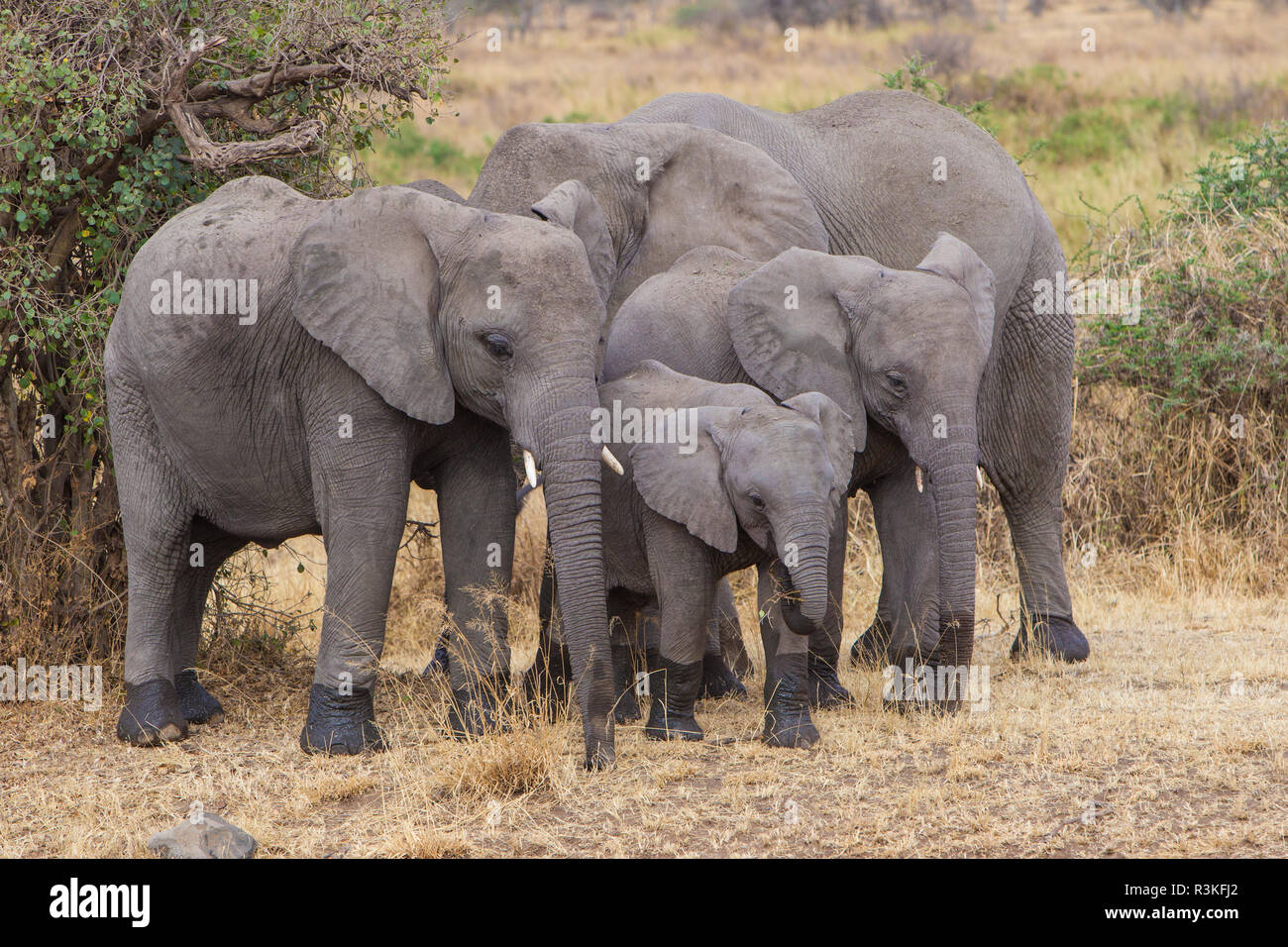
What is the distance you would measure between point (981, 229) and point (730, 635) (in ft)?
8.21

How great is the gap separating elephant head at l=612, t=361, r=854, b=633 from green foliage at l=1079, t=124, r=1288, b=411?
5.16m

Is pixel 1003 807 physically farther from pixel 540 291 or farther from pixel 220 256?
pixel 220 256

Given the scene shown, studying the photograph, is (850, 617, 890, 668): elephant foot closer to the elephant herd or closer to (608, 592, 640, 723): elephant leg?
the elephant herd

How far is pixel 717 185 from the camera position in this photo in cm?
838

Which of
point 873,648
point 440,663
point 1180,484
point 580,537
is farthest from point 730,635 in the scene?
point 1180,484

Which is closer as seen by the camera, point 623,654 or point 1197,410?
point 623,654

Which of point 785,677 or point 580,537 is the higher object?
point 580,537

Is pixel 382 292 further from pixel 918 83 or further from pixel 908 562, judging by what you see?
pixel 918 83

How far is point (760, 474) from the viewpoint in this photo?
6559 millimetres

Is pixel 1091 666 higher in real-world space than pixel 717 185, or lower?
lower

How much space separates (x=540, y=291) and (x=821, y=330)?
1.55 meters

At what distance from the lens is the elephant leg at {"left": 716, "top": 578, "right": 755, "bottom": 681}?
340 inches

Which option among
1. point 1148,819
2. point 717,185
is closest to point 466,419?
point 717,185

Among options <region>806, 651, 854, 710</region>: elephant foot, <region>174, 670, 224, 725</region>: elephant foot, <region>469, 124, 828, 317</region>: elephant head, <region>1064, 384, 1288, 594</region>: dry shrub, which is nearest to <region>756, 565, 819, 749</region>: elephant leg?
<region>806, 651, 854, 710</region>: elephant foot
